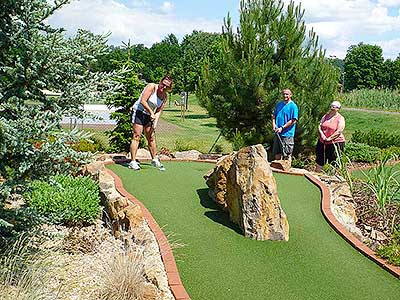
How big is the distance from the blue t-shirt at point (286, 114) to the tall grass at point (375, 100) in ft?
81.0

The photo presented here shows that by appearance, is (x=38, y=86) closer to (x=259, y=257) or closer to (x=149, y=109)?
(x=259, y=257)

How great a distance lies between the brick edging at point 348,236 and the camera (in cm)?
536

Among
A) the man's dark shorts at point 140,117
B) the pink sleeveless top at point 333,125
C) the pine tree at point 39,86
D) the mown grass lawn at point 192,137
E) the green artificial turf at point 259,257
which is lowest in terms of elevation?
the mown grass lawn at point 192,137

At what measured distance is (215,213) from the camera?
6.44 m

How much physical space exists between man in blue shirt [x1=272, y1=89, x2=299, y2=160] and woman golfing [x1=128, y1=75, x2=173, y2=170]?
8.39ft

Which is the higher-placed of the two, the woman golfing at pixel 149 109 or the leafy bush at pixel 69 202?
the woman golfing at pixel 149 109

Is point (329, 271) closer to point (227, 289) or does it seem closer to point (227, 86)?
point (227, 289)

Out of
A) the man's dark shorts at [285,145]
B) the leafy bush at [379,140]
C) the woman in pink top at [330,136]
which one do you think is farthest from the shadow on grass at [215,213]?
the leafy bush at [379,140]

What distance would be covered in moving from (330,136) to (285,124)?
0.94 meters

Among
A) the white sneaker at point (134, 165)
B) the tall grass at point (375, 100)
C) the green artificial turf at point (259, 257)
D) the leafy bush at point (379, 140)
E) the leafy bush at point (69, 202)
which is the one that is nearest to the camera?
the green artificial turf at point (259, 257)

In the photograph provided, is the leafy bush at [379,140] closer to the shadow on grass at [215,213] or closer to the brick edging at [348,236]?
the brick edging at [348,236]

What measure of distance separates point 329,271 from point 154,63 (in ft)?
197

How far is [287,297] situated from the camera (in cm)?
452

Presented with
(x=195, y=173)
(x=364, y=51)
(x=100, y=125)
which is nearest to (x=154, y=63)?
(x=364, y=51)
